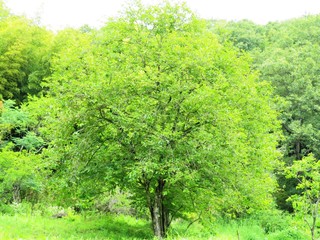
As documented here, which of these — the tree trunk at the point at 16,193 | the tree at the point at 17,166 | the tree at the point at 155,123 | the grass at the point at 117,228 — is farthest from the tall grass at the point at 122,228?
the tree trunk at the point at 16,193

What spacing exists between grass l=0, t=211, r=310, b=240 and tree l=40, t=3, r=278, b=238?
4.00 feet

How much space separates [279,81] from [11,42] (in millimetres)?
17570

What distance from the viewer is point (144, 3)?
1060 centimetres

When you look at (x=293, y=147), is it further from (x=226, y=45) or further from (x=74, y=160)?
(x=74, y=160)

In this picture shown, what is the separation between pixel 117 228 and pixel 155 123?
492 cm

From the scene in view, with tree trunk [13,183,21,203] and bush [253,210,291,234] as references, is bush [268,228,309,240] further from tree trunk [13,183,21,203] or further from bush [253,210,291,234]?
tree trunk [13,183,21,203]

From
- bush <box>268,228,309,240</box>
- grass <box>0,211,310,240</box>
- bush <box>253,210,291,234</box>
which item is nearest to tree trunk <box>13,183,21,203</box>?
grass <box>0,211,310,240</box>

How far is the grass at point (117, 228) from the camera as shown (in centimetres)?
945

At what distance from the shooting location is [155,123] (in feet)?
27.2

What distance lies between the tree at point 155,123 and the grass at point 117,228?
4.00 ft

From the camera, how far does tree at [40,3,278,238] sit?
8.05 m

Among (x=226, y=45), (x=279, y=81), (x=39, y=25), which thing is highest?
(x=39, y=25)

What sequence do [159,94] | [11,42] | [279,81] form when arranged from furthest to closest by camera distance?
1. [279,81]
2. [11,42]
3. [159,94]

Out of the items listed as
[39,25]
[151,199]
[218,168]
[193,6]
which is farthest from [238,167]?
[39,25]
